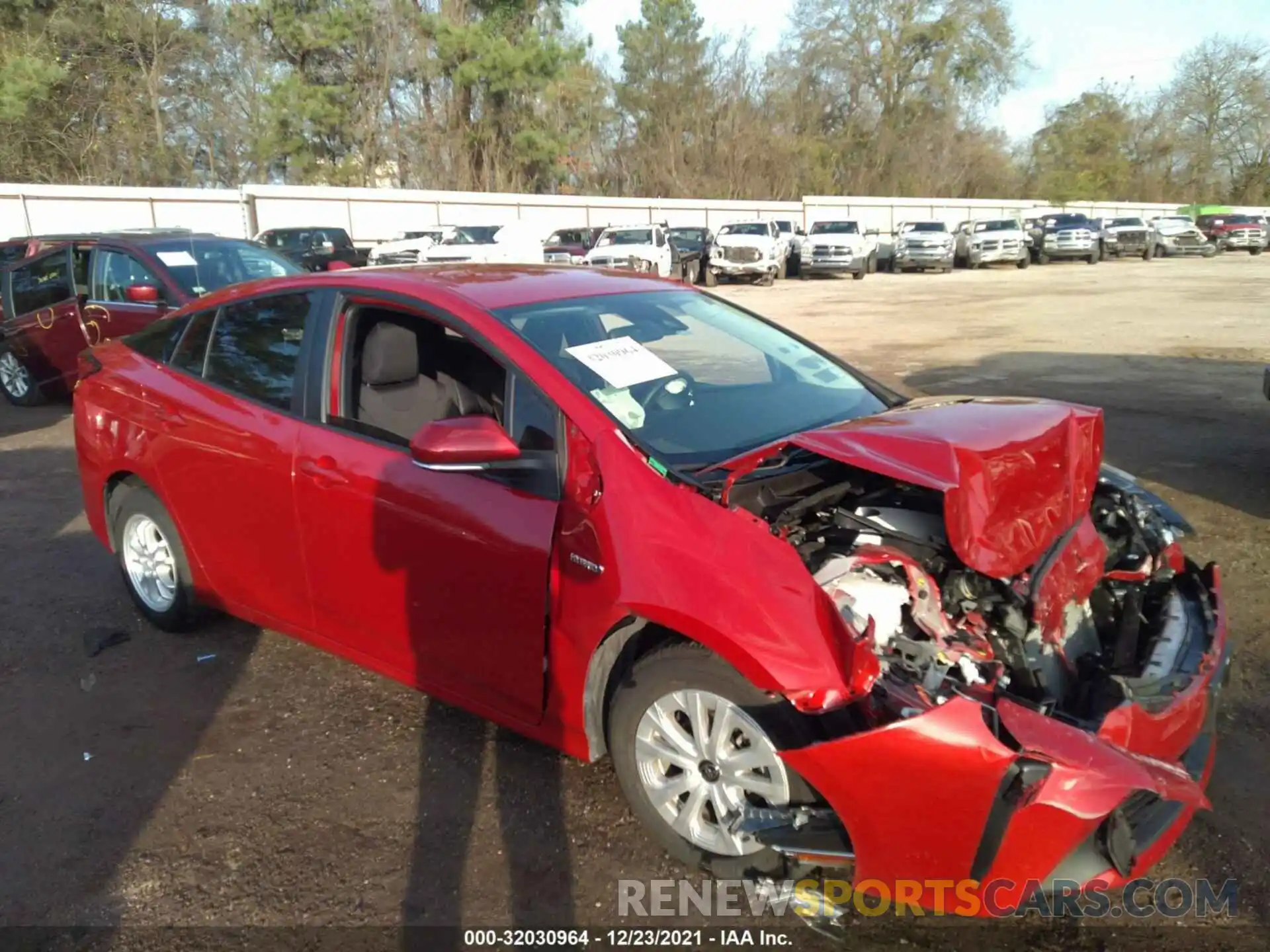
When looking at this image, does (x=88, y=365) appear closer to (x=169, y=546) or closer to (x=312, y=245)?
(x=169, y=546)

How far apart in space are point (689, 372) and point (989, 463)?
4.19 ft

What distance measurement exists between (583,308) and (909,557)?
1.57 meters

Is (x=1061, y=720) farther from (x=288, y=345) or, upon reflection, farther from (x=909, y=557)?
(x=288, y=345)

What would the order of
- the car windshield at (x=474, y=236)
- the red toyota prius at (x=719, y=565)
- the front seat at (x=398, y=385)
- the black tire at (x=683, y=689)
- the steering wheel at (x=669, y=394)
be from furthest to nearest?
the car windshield at (x=474, y=236), the front seat at (x=398, y=385), the steering wheel at (x=669, y=394), the black tire at (x=683, y=689), the red toyota prius at (x=719, y=565)

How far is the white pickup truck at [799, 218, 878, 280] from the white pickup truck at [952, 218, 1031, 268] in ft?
17.6

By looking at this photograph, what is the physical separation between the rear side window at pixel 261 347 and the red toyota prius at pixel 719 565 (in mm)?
16

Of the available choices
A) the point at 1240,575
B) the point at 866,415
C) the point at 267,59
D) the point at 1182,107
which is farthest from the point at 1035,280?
A: the point at 1182,107

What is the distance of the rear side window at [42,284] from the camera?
1005 cm

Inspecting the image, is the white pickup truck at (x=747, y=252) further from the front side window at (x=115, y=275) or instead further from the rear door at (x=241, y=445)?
the rear door at (x=241, y=445)

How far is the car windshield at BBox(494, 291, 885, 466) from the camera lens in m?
3.29

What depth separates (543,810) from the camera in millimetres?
3207

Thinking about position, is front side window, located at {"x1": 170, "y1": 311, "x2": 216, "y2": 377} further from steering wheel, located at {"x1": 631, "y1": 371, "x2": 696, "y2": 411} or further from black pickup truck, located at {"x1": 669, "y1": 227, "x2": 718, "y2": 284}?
black pickup truck, located at {"x1": 669, "y1": 227, "x2": 718, "y2": 284}

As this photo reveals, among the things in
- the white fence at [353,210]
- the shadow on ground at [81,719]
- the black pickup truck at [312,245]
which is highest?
the white fence at [353,210]

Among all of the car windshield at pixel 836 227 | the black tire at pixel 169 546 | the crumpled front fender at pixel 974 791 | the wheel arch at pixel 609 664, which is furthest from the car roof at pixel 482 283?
the car windshield at pixel 836 227
